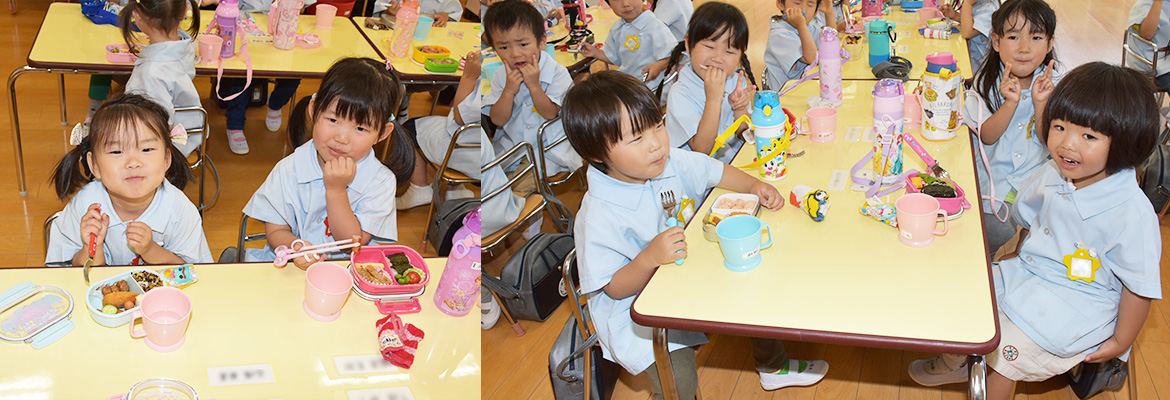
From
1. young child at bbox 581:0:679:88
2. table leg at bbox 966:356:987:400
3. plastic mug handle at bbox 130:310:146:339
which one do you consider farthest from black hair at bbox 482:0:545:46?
table leg at bbox 966:356:987:400

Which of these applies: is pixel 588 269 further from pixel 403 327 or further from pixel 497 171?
pixel 497 171

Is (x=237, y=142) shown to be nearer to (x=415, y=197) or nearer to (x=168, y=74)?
(x=168, y=74)

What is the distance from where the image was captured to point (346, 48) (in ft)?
8.69

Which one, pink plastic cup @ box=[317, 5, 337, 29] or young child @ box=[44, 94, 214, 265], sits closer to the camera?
young child @ box=[44, 94, 214, 265]

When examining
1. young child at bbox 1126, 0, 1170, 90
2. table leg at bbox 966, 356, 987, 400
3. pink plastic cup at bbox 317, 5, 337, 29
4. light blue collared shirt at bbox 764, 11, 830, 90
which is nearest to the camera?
table leg at bbox 966, 356, 987, 400

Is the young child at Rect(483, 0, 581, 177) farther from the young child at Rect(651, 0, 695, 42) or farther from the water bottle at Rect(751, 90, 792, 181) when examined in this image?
the young child at Rect(651, 0, 695, 42)

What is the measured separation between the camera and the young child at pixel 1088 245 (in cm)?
158

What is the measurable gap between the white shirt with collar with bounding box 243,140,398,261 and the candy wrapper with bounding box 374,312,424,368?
669 mm

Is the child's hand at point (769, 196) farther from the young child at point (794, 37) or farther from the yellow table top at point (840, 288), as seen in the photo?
the young child at point (794, 37)

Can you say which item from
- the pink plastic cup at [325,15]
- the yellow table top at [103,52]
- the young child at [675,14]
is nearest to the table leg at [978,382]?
the yellow table top at [103,52]

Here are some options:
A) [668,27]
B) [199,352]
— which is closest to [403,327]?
[199,352]

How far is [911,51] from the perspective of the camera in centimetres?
312

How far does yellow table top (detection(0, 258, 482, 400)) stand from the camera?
132cm

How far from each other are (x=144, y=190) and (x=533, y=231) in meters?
1.27
